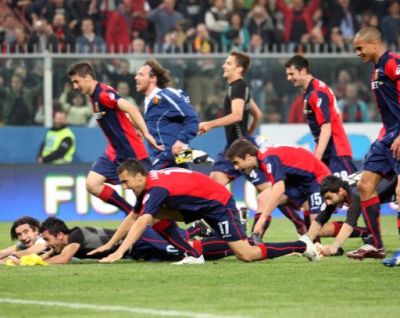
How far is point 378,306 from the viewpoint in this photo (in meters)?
9.08

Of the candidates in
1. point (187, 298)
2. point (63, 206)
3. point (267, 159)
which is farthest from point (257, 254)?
point (63, 206)

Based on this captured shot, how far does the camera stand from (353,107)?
22.3 m

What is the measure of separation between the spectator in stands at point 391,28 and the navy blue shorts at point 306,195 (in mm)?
10109

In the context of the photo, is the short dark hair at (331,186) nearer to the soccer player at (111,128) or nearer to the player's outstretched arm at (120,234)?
the soccer player at (111,128)

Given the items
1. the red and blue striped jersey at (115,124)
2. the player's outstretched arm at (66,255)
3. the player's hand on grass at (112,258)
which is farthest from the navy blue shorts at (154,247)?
the red and blue striped jersey at (115,124)

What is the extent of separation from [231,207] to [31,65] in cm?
995

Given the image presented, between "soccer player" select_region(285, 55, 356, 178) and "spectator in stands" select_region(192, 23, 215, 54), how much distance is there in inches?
294

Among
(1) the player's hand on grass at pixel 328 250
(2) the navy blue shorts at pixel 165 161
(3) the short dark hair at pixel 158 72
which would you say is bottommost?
(1) the player's hand on grass at pixel 328 250

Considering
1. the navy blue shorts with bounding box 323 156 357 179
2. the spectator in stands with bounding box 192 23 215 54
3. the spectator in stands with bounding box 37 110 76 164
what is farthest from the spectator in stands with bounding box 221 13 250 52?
the navy blue shorts with bounding box 323 156 357 179

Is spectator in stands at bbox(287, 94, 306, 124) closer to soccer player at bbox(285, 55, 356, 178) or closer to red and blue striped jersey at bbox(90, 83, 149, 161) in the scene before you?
soccer player at bbox(285, 55, 356, 178)

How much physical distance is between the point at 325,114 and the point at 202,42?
319 inches

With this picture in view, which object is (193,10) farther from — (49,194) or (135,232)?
(135,232)

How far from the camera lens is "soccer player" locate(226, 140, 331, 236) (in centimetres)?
1325

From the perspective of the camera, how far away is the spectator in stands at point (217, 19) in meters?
23.9
